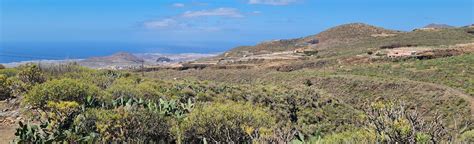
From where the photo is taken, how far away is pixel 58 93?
49.2ft

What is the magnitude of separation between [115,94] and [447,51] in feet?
132

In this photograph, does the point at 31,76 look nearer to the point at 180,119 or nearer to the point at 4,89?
the point at 4,89

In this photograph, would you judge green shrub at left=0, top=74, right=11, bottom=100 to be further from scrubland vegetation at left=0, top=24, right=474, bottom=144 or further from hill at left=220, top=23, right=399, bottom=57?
hill at left=220, top=23, right=399, bottom=57

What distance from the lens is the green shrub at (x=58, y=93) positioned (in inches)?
583

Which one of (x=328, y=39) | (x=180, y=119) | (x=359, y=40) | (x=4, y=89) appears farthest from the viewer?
(x=328, y=39)

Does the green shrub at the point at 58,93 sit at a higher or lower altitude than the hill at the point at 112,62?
higher

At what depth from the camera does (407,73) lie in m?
39.3

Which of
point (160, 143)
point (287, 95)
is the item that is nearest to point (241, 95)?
point (287, 95)

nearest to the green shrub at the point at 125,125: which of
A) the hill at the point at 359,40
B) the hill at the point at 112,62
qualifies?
the hill at the point at 359,40

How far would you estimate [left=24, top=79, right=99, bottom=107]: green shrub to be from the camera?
583 inches

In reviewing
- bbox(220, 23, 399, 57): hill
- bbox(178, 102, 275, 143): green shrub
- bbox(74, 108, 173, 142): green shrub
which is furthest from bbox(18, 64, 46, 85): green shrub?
bbox(220, 23, 399, 57): hill

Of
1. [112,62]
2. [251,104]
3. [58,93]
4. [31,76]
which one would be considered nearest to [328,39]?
[112,62]

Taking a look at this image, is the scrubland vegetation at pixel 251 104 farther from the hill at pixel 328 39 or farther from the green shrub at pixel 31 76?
the hill at pixel 328 39

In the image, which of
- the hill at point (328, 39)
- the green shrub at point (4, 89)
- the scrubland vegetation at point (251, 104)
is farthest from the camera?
the hill at point (328, 39)
